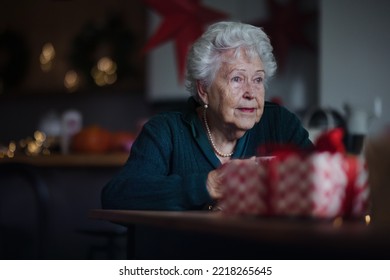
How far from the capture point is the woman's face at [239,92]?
1.54 metres

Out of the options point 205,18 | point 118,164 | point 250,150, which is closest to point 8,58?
point 205,18

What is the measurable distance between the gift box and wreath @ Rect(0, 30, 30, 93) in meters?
3.56

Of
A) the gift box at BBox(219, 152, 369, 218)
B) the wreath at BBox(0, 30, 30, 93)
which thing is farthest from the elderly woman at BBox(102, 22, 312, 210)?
→ the wreath at BBox(0, 30, 30, 93)

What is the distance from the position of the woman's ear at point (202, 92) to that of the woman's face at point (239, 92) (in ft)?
0.14

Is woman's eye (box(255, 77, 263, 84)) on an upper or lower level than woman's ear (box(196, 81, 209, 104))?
upper

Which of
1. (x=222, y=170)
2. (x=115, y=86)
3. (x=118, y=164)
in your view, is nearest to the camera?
(x=222, y=170)

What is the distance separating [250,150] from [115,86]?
261 centimetres

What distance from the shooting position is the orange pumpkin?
3.22 metres

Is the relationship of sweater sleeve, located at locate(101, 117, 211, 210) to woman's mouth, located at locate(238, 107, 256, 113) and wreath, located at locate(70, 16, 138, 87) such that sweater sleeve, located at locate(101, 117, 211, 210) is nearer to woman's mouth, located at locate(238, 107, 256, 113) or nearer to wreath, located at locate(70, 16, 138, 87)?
woman's mouth, located at locate(238, 107, 256, 113)

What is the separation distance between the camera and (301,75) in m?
3.61

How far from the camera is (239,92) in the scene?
1574mm

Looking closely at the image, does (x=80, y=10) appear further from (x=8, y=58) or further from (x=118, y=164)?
(x=118, y=164)

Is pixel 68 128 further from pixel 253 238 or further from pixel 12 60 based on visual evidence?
pixel 253 238

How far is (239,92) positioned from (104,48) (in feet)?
8.91
